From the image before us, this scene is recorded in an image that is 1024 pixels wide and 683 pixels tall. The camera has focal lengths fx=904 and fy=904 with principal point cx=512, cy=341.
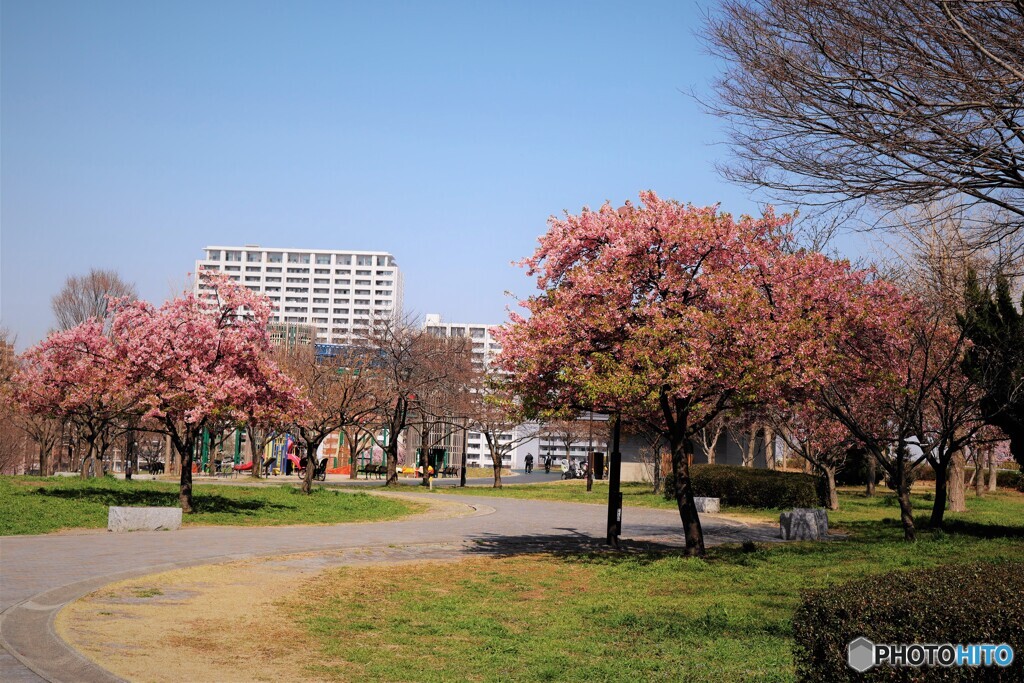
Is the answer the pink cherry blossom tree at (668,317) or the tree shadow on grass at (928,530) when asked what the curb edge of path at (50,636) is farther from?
the tree shadow on grass at (928,530)

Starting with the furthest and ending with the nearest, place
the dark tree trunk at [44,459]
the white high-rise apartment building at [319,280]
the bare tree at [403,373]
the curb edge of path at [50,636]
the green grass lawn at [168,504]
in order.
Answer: the white high-rise apartment building at [319,280] → the dark tree trunk at [44,459] → the bare tree at [403,373] → the green grass lawn at [168,504] → the curb edge of path at [50,636]

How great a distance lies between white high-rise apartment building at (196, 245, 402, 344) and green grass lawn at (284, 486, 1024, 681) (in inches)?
7091

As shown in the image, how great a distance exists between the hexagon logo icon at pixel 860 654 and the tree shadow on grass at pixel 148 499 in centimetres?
2038

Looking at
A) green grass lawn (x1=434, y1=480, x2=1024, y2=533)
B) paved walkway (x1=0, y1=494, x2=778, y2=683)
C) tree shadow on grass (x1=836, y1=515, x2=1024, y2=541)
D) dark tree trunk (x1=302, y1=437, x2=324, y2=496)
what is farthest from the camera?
dark tree trunk (x1=302, y1=437, x2=324, y2=496)

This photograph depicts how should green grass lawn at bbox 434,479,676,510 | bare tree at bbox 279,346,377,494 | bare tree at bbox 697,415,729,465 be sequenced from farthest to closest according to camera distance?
bare tree at bbox 697,415,729,465 < bare tree at bbox 279,346,377,494 < green grass lawn at bbox 434,479,676,510

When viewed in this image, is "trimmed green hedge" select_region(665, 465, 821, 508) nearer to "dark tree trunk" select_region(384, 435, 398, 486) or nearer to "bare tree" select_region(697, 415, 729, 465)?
"bare tree" select_region(697, 415, 729, 465)

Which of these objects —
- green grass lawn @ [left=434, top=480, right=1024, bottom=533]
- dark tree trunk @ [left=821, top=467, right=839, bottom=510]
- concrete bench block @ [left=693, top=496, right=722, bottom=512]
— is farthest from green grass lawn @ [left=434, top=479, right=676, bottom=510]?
dark tree trunk @ [left=821, top=467, right=839, bottom=510]

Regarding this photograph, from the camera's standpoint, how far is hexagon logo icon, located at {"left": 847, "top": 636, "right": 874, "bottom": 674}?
5.43m

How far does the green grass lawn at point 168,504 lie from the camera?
20359mm

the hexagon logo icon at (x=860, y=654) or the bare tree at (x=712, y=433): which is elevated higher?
the bare tree at (x=712, y=433)

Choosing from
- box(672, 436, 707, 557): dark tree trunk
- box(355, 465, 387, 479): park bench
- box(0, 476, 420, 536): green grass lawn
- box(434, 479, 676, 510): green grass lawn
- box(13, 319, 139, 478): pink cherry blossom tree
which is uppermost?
box(13, 319, 139, 478): pink cherry blossom tree

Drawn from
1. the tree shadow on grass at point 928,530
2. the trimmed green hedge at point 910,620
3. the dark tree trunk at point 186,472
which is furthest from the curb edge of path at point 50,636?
the tree shadow on grass at point 928,530

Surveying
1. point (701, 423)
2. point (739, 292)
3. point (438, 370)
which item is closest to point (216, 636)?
point (739, 292)

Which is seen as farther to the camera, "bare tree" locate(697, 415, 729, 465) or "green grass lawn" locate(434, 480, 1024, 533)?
"bare tree" locate(697, 415, 729, 465)
